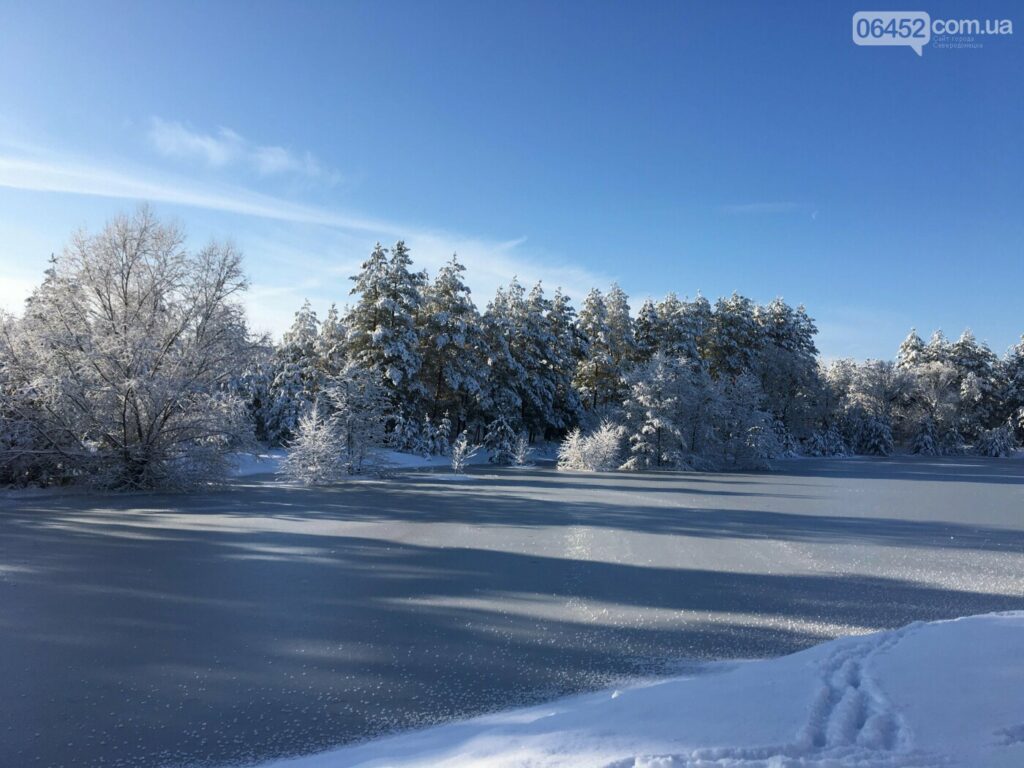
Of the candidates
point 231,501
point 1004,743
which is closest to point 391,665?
point 1004,743

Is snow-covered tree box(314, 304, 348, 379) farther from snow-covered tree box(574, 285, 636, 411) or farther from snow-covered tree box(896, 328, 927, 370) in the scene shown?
snow-covered tree box(896, 328, 927, 370)

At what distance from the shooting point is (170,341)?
16.8 m

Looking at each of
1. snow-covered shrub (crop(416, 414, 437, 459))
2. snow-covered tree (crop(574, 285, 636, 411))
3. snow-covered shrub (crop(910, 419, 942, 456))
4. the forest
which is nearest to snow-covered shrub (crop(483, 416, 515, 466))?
the forest

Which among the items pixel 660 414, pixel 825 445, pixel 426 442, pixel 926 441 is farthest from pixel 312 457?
pixel 926 441

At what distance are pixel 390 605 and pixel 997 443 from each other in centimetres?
5136

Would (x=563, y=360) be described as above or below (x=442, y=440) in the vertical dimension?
above

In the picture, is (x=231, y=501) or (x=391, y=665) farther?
(x=231, y=501)

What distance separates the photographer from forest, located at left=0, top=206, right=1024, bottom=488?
51.8ft

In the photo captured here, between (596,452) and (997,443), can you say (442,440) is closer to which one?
(596,452)

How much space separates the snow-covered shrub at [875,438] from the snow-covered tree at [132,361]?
4224 centimetres

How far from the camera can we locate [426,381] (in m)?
34.3

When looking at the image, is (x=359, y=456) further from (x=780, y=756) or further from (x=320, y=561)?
(x=780, y=756)

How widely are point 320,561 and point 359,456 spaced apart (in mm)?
13495

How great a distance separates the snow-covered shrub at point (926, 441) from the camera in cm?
4659
